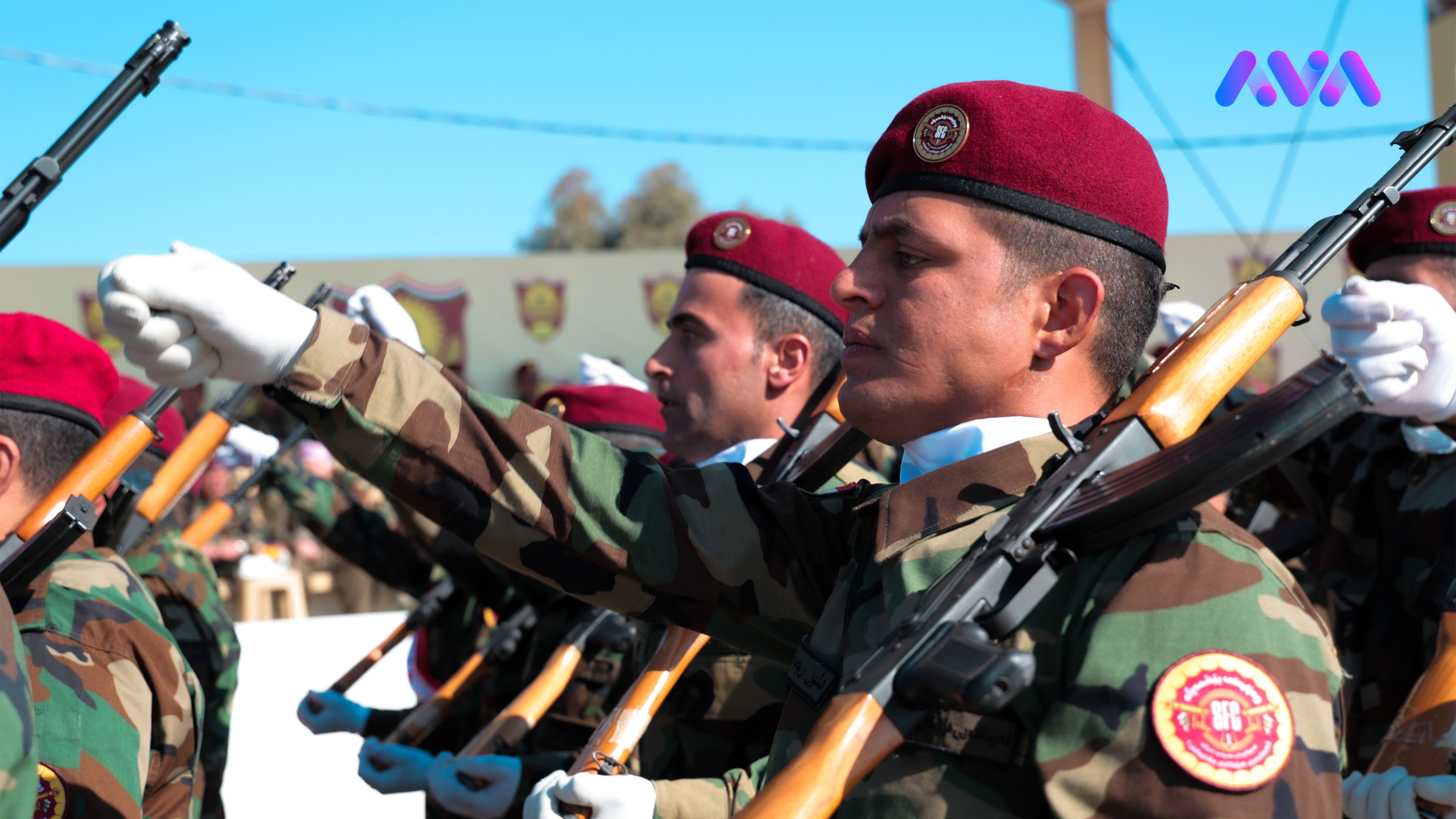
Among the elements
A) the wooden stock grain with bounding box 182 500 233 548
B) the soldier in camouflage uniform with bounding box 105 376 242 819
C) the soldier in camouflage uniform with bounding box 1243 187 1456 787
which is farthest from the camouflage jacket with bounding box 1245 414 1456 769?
the wooden stock grain with bounding box 182 500 233 548

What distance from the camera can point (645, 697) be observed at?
8.68ft

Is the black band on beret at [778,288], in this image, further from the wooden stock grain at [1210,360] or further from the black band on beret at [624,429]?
the wooden stock grain at [1210,360]

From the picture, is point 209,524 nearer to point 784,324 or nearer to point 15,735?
point 784,324

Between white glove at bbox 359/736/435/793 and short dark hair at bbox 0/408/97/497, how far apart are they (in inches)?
57.3

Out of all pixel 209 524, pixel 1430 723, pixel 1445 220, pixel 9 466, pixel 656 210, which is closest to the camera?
pixel 1430 723

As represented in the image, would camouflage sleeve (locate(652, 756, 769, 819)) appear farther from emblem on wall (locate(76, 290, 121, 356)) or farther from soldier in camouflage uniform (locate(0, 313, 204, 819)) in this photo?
emblem on wall (locate(76, 290, 121, 356))

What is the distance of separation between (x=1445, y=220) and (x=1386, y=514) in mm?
731

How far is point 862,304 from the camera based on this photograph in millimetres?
1825

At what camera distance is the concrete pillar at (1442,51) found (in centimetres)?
277

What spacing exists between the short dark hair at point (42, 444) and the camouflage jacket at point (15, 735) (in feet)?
5.26

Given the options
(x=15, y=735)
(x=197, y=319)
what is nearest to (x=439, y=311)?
(x=197, y=319)

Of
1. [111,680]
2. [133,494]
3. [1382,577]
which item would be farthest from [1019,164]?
[133,494]

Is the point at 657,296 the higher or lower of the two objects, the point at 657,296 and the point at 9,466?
the higher

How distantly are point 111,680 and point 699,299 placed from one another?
1800 millimetres
